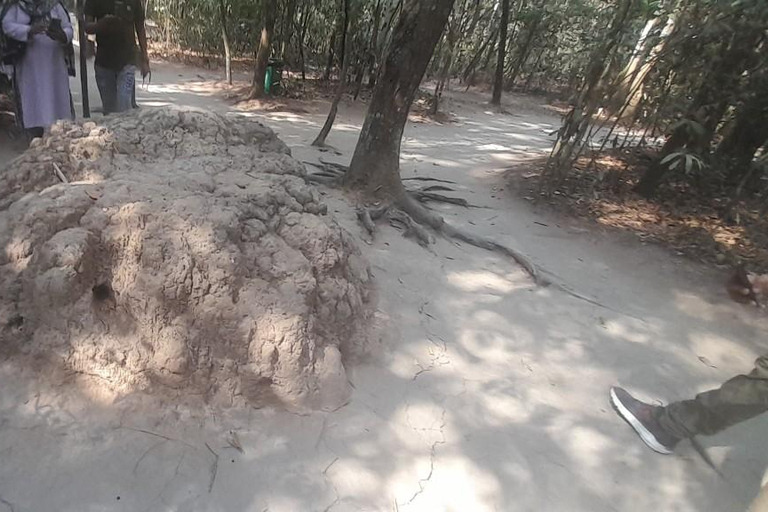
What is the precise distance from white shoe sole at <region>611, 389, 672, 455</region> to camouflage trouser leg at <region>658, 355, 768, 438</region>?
87 mm

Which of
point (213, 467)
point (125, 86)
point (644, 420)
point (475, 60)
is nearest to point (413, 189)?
point (125, 86)

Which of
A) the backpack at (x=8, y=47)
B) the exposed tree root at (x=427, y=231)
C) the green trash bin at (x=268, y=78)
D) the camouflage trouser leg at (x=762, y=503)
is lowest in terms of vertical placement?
the exposed tree root at (x=427, y=231)

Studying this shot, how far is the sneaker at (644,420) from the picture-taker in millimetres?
2506

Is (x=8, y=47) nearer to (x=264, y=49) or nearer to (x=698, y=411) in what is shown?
(x=698, y=411)

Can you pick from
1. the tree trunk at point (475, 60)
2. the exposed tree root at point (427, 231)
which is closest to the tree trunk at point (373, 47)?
the tree trunk at point (475, 60)

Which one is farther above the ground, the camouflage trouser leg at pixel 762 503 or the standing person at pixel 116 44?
the standing person at pixel 116 44

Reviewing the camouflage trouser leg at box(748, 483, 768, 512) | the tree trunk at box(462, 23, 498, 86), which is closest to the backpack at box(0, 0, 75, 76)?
the camouflage trouser leg at box(748, 483, 768, 512)

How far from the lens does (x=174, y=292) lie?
2.18m

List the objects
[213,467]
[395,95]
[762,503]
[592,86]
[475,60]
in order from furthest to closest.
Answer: [475,60]
[592,86]
[395,95]
[213,467]
[762,503]

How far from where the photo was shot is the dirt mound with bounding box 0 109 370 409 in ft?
7.02

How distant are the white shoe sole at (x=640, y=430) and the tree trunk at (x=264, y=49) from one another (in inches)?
307

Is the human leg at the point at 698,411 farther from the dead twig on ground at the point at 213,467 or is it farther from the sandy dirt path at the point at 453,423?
the dead twig on ground at the point at 213,467

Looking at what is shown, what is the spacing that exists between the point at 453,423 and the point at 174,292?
4.51ft

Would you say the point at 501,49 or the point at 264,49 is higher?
the point at 501,49
